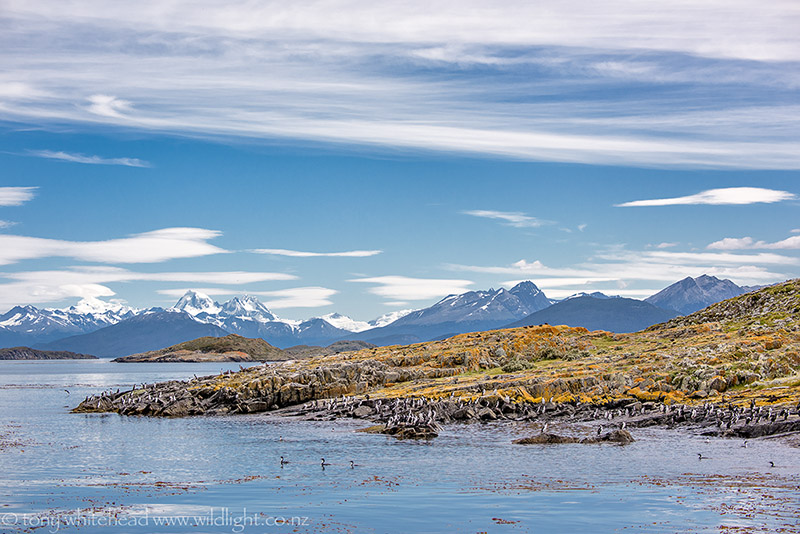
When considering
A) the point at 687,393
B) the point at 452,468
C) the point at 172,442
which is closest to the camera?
the point at 452,468

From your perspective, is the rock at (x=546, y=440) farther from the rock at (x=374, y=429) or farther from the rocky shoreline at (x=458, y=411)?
the rock at (x=374, y=429)

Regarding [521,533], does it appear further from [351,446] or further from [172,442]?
[172,442]

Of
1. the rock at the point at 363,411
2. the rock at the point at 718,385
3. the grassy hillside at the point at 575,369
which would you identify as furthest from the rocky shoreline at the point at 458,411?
the rock at the point at 718,385

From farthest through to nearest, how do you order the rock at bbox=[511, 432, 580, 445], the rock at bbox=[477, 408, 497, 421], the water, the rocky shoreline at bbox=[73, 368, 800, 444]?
1. the rock at bbox=[477, 408, 497, 421]
2. the rocky shoreline at bbox=[73, 368, 800, 444]
3. the rock at bbox=[511, 432, 580, 445]
4. the water

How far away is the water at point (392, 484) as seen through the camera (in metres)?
29.6

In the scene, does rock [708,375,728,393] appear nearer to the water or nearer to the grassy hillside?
the grassy hillside

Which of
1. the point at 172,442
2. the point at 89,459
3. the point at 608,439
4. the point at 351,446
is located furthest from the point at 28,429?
the point at 608,439

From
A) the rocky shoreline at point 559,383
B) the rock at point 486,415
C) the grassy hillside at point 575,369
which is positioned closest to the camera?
the rocky shoreline at point 559,383

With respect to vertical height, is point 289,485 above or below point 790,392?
below

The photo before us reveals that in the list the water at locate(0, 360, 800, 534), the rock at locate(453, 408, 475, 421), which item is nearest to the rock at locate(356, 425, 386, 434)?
Result: the water at locate(0, 360, 800, 534)

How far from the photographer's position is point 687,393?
216 feet

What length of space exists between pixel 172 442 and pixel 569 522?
37.7m

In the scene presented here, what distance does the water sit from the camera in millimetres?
29578

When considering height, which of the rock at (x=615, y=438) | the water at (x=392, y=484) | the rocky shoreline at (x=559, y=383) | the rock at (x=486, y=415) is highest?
the rocky shoreline at (x=559, y=383)
